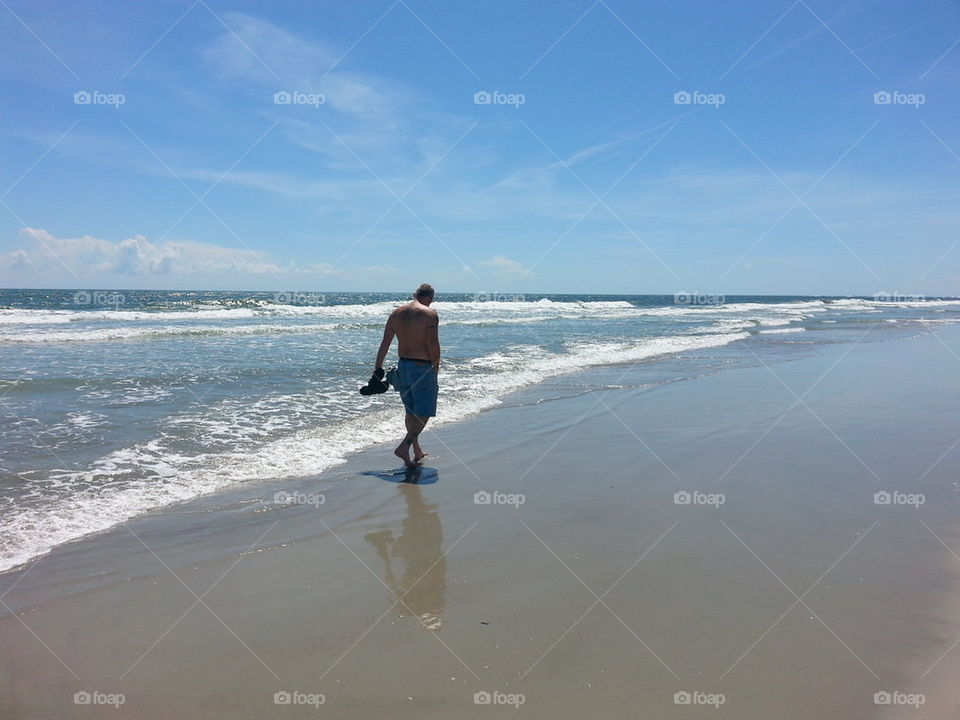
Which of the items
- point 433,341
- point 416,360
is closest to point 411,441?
point 416,360

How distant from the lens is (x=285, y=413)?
8.90m

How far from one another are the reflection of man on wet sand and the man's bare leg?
104cm

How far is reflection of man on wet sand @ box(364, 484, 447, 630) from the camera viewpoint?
362 cm

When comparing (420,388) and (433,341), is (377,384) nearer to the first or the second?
(420,388)

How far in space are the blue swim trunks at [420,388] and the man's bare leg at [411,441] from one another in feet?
0.22

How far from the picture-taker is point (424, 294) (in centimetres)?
670

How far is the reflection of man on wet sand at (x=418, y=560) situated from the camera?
142 inches

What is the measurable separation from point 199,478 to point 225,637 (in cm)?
306

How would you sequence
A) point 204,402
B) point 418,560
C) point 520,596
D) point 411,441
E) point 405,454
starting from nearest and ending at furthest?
point 520,596
point 418,560
point 405,454
point 411,441
point 204,402

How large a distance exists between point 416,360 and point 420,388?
0.31 metres

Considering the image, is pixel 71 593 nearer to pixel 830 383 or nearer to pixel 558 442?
pixel 558 442

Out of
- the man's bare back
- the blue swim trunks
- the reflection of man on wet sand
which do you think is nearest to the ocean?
the blue swim trunks

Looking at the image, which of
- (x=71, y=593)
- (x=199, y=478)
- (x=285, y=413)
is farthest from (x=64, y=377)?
(x=71, y=593)

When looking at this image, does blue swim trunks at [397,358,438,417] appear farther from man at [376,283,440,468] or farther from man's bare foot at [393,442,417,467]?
man's bare foot at [393,442,417,467]
